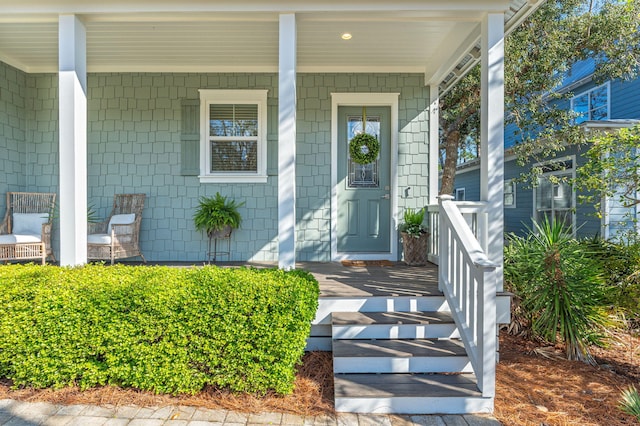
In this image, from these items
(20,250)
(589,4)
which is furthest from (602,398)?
(589,4)

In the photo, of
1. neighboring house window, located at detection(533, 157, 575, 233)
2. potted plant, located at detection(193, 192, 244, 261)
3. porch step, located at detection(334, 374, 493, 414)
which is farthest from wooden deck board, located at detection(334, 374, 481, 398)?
neighboring house window, located at detection(533, 157, 575, 233)

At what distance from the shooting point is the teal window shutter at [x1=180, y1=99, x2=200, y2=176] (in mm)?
5047

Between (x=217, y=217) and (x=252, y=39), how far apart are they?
215 cm

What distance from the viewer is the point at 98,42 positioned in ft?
14.2

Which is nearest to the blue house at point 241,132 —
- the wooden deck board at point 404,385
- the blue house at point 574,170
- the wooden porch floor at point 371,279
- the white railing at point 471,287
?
the wooden porch floor at point 371,279

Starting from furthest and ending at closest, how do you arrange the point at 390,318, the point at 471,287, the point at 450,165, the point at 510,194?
the point at 510,194, the point at 450,165, the point at 390,318, the point at 471,287

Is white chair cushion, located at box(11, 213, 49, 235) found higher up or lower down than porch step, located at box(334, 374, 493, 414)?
higher up

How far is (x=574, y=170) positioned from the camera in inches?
275

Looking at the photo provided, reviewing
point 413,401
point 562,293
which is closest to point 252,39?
point 413,401

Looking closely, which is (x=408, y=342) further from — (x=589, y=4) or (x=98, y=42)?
(x=589, y=4)

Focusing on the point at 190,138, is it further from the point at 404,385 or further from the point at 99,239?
the point at 404,385

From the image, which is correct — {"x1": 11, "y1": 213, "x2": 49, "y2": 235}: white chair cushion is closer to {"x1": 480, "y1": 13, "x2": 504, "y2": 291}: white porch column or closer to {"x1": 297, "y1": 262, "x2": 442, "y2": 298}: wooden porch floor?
{"x1": 297, "y1": 262, "x2": 442, "y2": 298}: wooden porch floor

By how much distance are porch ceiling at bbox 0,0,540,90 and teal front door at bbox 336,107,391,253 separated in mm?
652

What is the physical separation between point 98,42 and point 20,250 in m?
2.56
